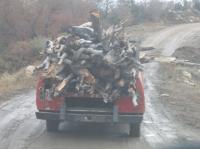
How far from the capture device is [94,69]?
10602mm

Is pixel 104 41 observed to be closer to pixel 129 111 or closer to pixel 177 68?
pixel 129 111

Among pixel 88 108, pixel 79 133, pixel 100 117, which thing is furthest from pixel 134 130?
pixel 79 133

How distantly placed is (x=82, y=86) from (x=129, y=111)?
3.48 ft

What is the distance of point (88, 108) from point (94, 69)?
2.50 feet

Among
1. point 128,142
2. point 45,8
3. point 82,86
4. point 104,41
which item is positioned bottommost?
point 128,142

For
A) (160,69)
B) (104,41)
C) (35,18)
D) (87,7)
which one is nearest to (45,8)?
(35,18)

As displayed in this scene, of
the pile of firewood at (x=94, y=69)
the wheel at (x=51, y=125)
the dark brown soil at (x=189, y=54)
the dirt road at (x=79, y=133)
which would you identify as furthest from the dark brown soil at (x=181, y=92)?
the wheel at (x=51, y=125)

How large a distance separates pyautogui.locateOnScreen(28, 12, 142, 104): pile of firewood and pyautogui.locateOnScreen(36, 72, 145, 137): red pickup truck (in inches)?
7.0

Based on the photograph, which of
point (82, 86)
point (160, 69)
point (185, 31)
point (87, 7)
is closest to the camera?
point (82, 86)

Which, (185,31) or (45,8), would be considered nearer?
(45,8)

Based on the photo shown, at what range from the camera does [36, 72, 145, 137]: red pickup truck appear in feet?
34.9

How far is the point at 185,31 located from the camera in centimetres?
4509

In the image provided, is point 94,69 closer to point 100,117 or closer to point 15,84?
point 100,117

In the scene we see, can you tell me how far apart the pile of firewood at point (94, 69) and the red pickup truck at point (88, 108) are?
0.58ft
